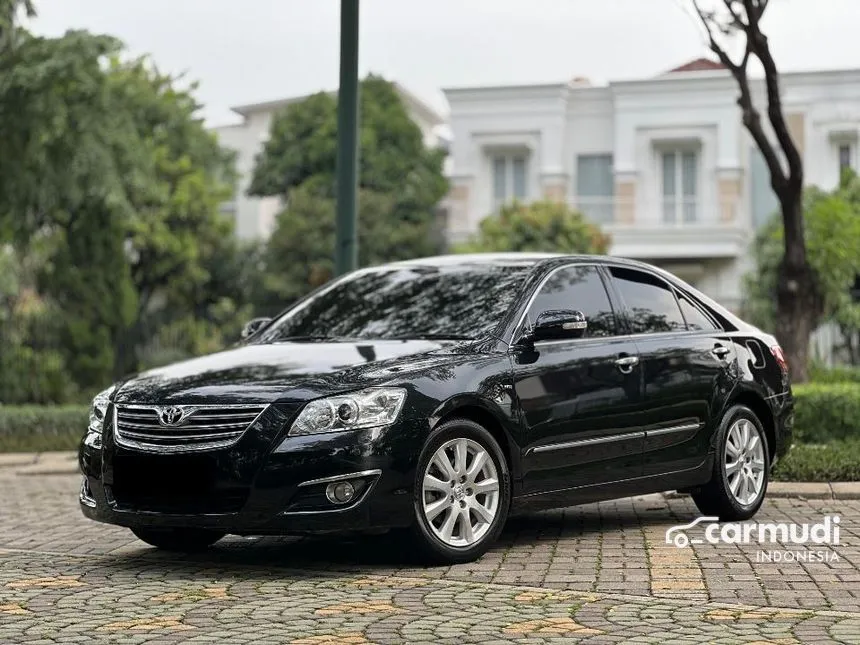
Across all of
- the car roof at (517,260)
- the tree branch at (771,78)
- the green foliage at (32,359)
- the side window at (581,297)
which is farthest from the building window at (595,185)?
the side window at (581,297)

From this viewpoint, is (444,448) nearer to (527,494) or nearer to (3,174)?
(527,494)

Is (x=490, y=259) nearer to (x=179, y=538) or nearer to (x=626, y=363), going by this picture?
(x=626, y=363)

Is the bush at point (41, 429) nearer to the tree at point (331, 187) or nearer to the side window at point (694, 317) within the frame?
the side window at point (694, 317)

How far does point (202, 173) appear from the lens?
40.2 metres

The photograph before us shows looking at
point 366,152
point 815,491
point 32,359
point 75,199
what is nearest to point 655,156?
point 366,152

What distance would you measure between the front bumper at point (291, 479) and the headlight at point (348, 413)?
0.14 feet

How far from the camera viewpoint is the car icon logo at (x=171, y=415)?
789cm

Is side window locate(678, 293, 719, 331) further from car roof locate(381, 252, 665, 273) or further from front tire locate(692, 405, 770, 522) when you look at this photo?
front tire locate(692, 405, 770, 522)

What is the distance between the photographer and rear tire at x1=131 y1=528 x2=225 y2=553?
347 inches

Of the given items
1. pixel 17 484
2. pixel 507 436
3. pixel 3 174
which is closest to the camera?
pixel 507 436

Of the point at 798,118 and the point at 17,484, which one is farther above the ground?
the point at 798,118

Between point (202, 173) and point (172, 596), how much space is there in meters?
33.6

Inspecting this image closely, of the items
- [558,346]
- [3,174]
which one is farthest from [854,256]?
[558,346]

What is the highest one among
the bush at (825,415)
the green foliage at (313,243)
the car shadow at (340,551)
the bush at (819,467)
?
the green foliage at (313,243)
